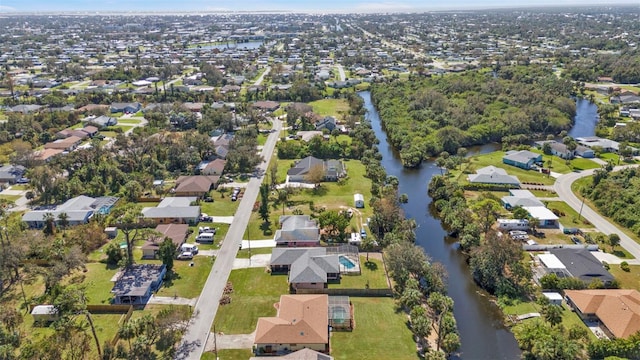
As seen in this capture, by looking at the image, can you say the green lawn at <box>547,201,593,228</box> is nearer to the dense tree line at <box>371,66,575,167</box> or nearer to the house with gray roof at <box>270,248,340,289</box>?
the dense tree line at <box>371,66,575,167</box>

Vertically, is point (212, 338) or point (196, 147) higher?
point (196, 147)

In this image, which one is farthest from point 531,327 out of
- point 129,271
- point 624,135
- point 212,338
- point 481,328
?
point 624,135

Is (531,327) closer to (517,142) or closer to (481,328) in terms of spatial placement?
(481,328)

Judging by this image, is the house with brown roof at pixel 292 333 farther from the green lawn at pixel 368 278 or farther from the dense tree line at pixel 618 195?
the dense tree line at pixel 618 195

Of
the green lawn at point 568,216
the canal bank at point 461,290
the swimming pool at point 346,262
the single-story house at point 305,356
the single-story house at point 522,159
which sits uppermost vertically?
the single-story house at point 522,159

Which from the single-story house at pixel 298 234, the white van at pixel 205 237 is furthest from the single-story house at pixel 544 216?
the white van at pixel 205 237

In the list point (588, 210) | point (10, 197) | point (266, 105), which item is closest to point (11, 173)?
point (10, 197)

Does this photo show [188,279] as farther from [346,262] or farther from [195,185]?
[195,185]
